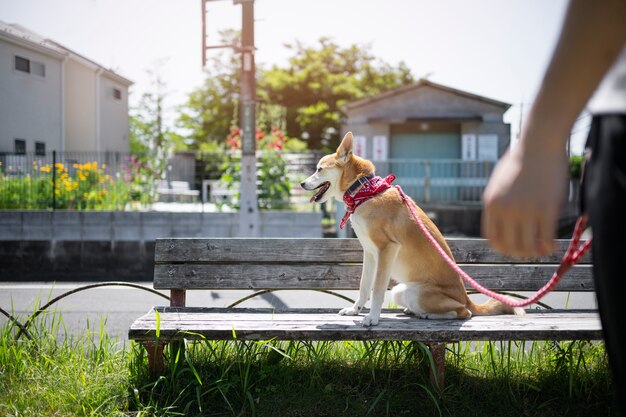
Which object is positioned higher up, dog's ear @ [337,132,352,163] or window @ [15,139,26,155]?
window @ [15,139,26,155]

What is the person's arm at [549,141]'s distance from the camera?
837 mm

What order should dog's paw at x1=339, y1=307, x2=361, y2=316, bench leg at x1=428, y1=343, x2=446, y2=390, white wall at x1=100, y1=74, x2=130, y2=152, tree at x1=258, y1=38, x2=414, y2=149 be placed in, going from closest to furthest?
bench leg at x1=428, y1=343, x2=446, y2=390, dog's paw at x1=339, y1=307, x2=361, y2=316, white wall at x1=100, y1=74, x2=130, y2=152, tree at x1=258, y1=38, x2=414, y2=149

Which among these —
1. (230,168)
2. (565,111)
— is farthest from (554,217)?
(230,168)

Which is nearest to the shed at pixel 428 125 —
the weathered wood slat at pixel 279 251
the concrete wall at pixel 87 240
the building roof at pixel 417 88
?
the building roof at pixel 417 88

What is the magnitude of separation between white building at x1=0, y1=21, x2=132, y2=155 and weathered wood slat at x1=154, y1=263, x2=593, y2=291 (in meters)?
9.94

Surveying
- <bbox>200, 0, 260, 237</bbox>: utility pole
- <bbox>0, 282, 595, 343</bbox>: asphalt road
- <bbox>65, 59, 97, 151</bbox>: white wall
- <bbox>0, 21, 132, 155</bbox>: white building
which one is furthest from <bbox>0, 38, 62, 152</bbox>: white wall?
<bbox>0, 282, 595, 343</bbox>: asphalt road

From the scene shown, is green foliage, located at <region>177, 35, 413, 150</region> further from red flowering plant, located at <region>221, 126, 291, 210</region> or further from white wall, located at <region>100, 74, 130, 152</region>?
red flowering plant, located at <region>221, 126, 291, 210</region>

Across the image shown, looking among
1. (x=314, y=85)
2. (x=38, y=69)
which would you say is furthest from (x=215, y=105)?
(x=38, y=69)

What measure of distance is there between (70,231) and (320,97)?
85.2 feet

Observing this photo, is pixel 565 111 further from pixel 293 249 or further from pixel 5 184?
pixel 5 184

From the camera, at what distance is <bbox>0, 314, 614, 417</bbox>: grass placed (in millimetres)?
2943

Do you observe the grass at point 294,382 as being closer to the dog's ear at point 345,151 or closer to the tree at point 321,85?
the dog's ear at point 345,151

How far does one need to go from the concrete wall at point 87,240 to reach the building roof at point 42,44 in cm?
511

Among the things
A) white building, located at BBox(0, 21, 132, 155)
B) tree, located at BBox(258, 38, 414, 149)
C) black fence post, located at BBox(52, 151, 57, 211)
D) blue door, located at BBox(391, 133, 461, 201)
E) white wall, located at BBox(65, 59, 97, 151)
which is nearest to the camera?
black fence post, located at BBox(52, 151, 57, 211)
